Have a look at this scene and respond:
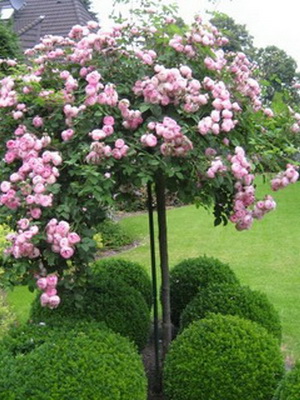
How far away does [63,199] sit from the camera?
8.95ft

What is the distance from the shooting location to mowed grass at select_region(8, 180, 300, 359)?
6.00 m

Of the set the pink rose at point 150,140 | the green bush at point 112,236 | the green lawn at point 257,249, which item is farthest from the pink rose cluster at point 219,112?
the green bush at point 112,236

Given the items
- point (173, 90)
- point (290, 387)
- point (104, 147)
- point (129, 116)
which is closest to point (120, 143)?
point (104, 147)

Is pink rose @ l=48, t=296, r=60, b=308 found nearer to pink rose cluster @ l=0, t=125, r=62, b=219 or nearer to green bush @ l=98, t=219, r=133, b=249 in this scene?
pink rose cluster @ l=0, t=125, r=62, b=219

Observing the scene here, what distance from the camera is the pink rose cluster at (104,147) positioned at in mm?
2678

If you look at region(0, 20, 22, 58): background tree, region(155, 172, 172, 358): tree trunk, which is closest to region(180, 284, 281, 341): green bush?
region(155, 172, 172, 358): tree trunk

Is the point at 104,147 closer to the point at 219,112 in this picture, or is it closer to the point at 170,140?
the point at 170,140

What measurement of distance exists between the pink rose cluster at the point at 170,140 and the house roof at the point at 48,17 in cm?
1279

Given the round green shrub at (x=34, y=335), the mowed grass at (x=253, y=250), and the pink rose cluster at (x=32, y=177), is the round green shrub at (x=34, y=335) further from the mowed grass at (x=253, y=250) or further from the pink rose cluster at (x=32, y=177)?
the mowed grass at (x=253, y=250)

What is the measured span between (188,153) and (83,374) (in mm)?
1179

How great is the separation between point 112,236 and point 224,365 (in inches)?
248

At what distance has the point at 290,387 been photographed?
99.7 inches

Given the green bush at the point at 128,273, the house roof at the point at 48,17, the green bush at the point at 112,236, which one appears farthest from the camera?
the house roof at the point at 48,17

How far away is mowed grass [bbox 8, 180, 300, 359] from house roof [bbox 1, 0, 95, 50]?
6709 millimetres
